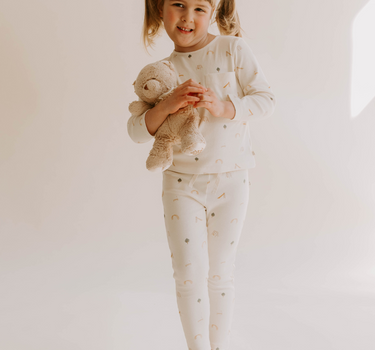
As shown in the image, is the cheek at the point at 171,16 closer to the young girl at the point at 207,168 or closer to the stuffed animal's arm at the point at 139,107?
the young girl at the point at 207,168

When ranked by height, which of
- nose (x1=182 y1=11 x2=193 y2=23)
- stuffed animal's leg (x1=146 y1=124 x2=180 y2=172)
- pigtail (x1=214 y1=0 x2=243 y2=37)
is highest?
pigtail (x1=214 y1=0 x2=243 y2=37)

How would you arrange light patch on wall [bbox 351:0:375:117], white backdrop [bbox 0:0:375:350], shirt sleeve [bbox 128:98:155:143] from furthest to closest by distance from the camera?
light patch on wall [bbox 351:0:375:117], white backdrop [bbox 0:0:375:350], shirt sleeve [bbox 128:98:155:143]

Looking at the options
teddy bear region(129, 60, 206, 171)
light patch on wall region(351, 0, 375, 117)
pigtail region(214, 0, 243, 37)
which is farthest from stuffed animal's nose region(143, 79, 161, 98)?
light patch on wall region(351, 0, 375, 117)

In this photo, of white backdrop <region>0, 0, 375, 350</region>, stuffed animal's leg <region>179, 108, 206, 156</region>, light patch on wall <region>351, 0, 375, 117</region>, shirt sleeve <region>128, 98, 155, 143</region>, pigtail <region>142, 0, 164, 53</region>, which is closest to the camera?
stuffed animal's leg <region>179, 108, 206, 156</region>

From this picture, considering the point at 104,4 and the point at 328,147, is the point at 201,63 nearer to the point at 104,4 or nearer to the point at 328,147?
the point at 104,4

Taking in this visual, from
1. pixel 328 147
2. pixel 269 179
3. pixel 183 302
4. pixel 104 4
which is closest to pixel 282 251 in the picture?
pixel 269 179

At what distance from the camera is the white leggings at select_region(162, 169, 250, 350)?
3.49ft

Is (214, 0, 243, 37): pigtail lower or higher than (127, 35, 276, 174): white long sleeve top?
higher

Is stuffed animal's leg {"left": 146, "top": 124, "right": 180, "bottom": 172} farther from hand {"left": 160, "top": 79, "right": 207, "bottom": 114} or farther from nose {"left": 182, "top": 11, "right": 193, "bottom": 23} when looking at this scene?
nose {"left": 182, "top": 11, "right": 193, "bottom": 23}

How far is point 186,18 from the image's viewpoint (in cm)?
101

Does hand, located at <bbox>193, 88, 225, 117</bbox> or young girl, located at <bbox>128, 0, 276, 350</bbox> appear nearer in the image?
hand, located at <bbox>193, 88, 225, 117</bbox>

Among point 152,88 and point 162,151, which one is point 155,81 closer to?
point 152,88

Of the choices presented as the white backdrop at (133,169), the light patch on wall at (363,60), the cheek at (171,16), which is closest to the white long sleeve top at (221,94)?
the cheek at (171,16)

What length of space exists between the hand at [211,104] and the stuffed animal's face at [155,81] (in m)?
0.11
